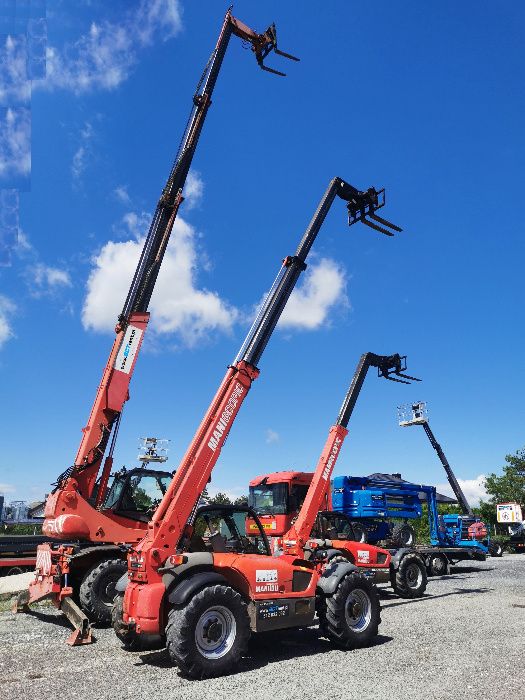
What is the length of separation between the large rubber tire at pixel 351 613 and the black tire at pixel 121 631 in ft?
9.10

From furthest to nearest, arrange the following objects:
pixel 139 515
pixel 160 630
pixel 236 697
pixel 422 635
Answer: pixel 139 515
pixel 422 635
pixel 160 630
pixel 236 697

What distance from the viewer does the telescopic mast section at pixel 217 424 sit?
7.46 m

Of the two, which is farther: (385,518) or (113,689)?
(385,518)

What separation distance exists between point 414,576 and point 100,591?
852cm

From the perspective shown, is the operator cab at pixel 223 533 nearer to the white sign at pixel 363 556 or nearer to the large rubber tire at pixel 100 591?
the large rubber tire at pixel 100 591

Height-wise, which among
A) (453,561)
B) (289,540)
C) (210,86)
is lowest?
(453,561)

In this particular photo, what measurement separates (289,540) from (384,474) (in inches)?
398

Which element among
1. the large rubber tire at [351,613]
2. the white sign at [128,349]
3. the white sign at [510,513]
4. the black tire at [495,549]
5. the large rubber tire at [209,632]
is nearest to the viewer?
the large rubber tire at [209,632]

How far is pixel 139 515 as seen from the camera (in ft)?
38.1

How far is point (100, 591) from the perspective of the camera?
9828mm

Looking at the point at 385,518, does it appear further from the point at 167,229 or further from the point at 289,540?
the point at 167,229

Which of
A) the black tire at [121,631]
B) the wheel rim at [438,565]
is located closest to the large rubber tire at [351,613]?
the black tire at [121,631]

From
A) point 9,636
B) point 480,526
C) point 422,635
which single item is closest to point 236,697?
point 422,635

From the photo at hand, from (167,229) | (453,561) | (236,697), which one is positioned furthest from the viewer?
(453,561)
